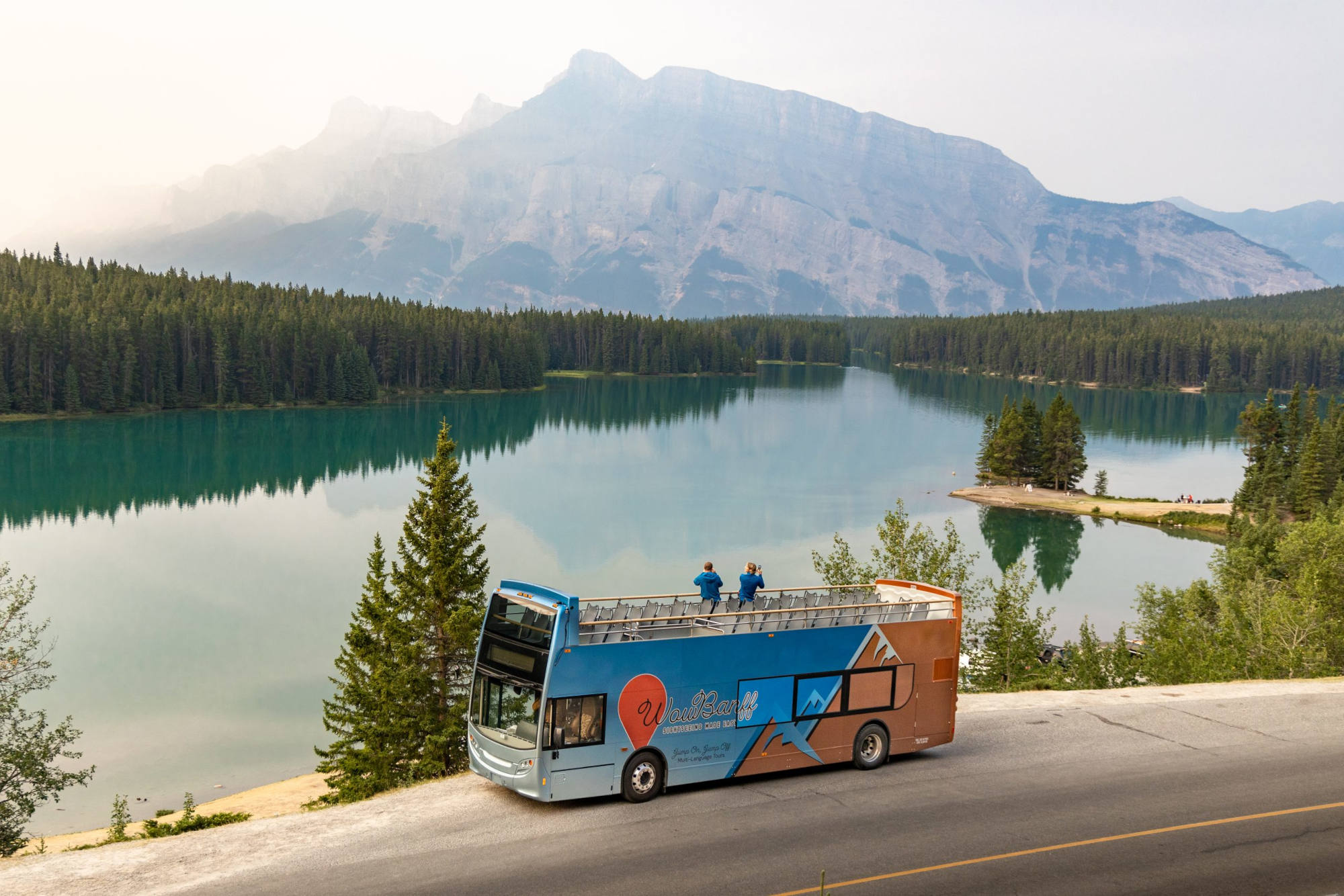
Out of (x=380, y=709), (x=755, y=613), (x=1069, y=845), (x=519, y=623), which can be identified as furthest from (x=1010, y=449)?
(x=519, y=623)

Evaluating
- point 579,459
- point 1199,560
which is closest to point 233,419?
point 579,459

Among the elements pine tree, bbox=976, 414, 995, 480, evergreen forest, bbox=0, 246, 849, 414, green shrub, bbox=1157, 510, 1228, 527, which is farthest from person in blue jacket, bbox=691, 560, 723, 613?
evergreen forest, bbox=0, 246, 849, 414

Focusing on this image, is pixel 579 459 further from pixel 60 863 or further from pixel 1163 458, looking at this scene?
pixel 60 863

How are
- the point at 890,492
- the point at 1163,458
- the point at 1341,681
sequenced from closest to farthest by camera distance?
the point at 1341,681 < the point at 890,492 < the point at 1163,458

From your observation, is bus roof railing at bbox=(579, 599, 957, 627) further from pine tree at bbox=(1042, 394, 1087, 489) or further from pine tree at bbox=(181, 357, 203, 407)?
pine tree at bbox=(181, 357, 203, 407)

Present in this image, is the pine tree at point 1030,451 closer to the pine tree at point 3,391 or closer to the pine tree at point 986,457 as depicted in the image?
the pine tree at point 986,457

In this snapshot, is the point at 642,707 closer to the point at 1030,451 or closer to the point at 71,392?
the point at 1030,451

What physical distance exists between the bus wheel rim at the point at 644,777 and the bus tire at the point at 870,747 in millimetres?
4845

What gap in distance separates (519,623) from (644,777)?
405 cm

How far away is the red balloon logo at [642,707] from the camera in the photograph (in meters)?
21.3

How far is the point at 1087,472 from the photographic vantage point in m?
141

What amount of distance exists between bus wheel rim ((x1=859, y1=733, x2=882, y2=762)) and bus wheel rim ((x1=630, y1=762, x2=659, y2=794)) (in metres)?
5.19

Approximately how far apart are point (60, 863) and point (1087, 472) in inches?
5421

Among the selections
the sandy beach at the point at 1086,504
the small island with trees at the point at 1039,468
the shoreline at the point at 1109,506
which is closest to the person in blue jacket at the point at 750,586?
the shoreline at the point at 1109,506
